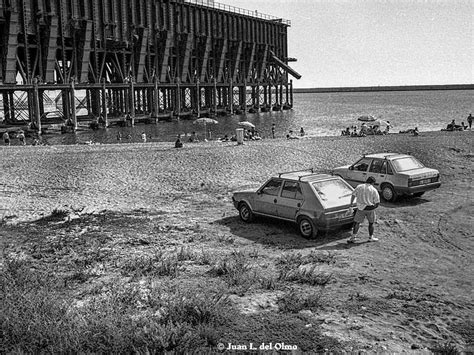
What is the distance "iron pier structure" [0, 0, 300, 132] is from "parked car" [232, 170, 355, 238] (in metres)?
43.8

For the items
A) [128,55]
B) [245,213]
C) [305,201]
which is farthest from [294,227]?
[128,55]

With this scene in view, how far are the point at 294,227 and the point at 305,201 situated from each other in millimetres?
1247

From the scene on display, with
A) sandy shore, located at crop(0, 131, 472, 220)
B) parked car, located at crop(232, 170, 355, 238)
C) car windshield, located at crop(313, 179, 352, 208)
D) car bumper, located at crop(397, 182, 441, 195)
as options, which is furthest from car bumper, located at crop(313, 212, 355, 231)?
sandy shore, located at crop(0, 131, 472, 220)

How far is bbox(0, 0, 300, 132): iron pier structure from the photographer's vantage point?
53.2 metres

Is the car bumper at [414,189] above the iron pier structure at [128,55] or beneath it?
beneath

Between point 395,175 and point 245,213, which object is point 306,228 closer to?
point 245,213

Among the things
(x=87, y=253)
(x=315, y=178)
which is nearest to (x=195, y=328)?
(x=87, y=253)

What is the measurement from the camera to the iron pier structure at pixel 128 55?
5322cm

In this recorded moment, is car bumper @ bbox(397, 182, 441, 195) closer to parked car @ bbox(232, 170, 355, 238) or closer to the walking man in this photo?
parked car @ bbox(232, 170, 355, 238)

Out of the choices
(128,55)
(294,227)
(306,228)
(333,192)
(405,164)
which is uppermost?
(128,55)

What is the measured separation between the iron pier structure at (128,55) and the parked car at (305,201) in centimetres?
4381

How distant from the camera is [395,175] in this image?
16.2 metres

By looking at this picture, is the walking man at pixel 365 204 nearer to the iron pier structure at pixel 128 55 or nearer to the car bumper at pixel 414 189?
the car bumper at pixel 414 189

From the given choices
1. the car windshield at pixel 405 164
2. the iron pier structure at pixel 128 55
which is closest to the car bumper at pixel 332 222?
the car windshield at pixel 405 164
